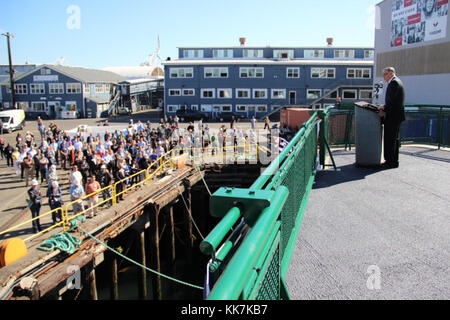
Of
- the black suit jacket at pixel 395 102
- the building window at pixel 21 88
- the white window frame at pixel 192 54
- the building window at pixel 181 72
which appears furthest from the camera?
the building window at pixel 21 88

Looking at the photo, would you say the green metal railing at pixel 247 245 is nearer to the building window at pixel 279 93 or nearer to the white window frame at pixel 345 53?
the building window at pixel 279 93

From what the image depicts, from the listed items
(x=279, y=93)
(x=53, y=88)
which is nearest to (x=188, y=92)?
(x=279, y=93)

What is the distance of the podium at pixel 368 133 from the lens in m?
7.39

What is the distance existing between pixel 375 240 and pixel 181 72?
53119 millimetres

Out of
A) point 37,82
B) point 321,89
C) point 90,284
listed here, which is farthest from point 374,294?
point 37,82

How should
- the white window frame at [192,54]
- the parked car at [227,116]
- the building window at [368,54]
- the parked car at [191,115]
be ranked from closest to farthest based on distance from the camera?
the parked car at [191,115], the parked car at [227,116], the white window frame at [192,54], the building window at [368,54]

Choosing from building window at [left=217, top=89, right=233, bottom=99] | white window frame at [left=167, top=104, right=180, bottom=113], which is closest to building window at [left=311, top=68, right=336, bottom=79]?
building window at [left=217, top=89, right=233, bottom=99]

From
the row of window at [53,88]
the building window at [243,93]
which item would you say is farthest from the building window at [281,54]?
the row of window at [53,88]

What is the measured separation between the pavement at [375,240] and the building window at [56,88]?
198 ft

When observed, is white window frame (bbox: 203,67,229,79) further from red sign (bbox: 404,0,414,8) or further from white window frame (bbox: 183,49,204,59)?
red sign (bbox: 404,0,414,8)

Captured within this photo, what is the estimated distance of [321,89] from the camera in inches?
2110

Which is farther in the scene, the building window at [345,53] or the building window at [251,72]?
the building window at [345,53]

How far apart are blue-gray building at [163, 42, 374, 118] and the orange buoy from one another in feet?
152
